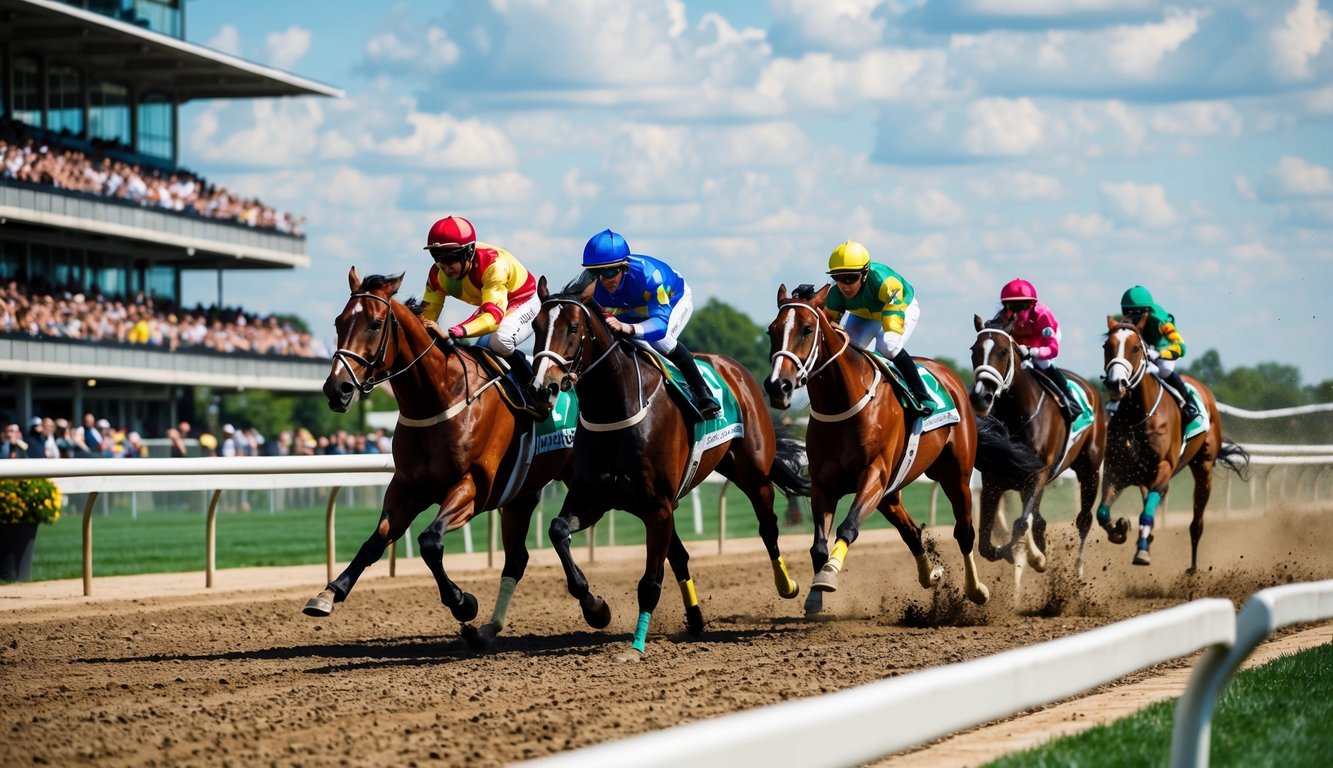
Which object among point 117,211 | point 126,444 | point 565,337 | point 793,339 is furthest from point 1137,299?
point 117,211

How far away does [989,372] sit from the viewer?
982 centimetres

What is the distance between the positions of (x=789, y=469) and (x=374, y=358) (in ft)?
10.3

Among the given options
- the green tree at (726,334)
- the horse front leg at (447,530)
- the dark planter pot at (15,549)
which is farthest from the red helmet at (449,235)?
the green tree at (726,334)

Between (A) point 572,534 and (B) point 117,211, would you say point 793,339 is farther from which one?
(B) point 117,211

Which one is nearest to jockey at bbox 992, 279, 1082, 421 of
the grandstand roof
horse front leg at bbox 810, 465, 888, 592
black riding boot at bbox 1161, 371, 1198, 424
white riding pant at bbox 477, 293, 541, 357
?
black riding boot at bbox 1161, 371, 1198, 424

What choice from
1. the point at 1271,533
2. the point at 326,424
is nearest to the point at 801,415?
the point at 1271,533

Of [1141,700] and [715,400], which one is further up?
[715,400]

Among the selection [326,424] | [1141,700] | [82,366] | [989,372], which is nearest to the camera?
[1141,700]

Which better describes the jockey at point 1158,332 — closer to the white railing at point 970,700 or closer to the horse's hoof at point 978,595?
the horse's hoof at point 978,595

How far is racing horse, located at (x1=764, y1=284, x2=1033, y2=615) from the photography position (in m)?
7.80

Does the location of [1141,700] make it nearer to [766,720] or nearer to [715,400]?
[715,400]

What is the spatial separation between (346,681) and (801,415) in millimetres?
3602

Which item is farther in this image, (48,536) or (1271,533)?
(48,536)

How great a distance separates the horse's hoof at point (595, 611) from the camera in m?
7.76
